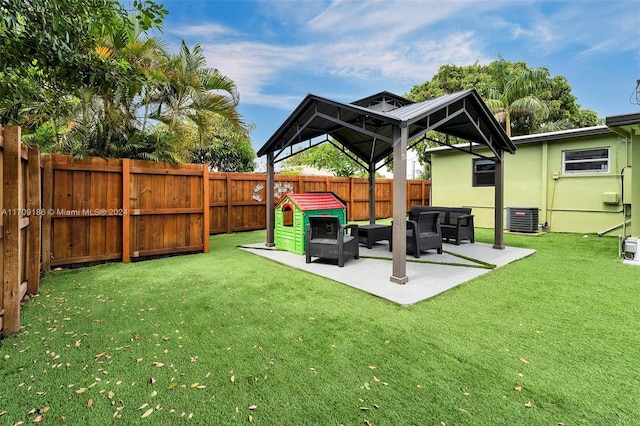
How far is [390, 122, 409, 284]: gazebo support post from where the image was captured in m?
4.15

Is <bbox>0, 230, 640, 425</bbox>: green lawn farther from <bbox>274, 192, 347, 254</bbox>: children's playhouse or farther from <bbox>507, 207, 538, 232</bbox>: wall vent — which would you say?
<bbox>507, 207, 538, 232</bbox>: wall vent

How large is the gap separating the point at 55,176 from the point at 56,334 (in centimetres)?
345

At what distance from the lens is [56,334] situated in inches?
105

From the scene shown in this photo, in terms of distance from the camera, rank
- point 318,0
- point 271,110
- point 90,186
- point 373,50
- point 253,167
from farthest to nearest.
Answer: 1. point 271,110
2. point 253,167
3. point 373,50
4. point 318,0
5. point 90,186

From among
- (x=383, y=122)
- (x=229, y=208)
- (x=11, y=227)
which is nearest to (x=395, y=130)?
(x=383, y=122)

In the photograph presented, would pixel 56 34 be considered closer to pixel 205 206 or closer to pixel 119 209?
pixel 119 209

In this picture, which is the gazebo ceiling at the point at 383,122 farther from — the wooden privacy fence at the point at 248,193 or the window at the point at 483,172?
the window at the point at 483,172

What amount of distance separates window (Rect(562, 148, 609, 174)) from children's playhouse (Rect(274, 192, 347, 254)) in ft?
25.3

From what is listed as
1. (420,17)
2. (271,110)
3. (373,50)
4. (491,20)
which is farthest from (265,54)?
(271,110)

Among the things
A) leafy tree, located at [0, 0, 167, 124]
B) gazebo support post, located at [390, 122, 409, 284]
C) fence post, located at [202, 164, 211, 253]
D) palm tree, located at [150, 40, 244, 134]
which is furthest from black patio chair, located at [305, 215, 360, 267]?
palm tree, located at [150, 40, 244, 134]

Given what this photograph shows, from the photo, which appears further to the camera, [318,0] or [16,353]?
[318,0]

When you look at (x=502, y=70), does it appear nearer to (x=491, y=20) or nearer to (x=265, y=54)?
(x=491, y=20)

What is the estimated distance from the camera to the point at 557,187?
948 centimetres

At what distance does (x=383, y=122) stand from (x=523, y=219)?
6.36 meters
